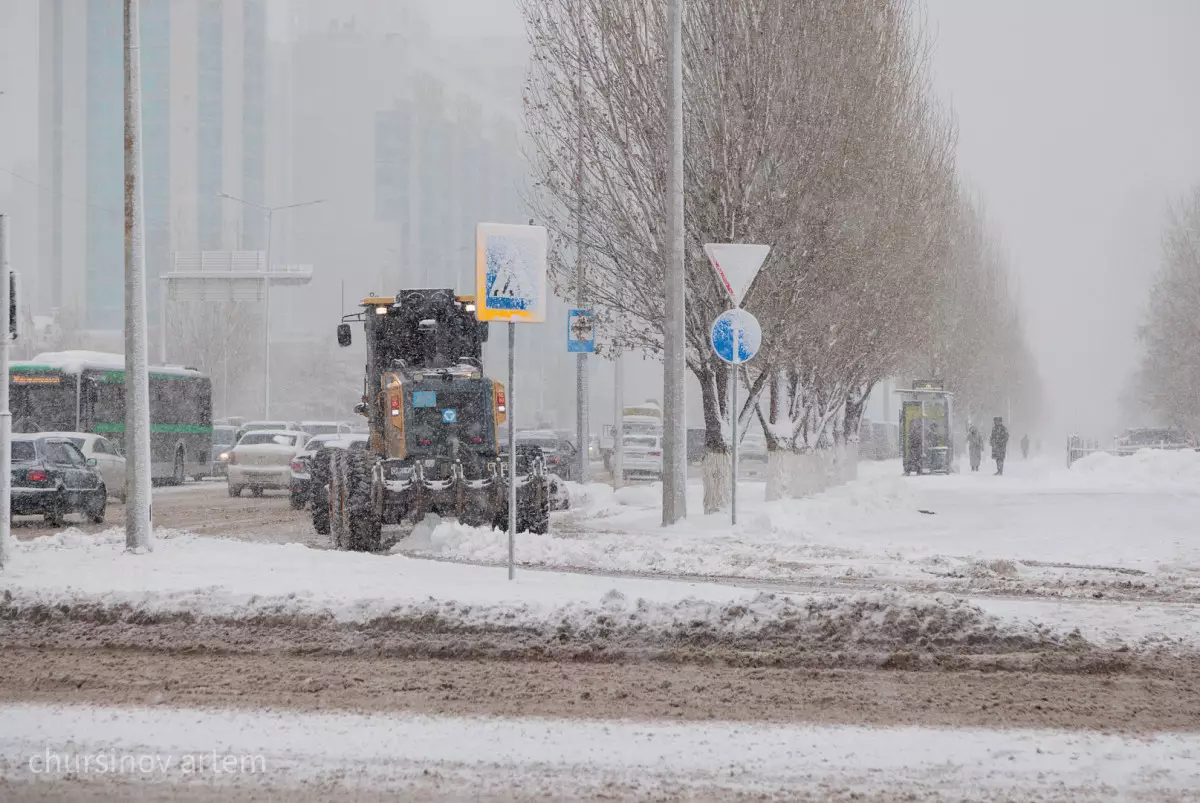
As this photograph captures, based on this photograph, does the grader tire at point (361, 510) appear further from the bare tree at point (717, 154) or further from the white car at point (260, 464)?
the white car at point (260, 464)

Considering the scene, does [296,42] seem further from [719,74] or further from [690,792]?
[690,792]

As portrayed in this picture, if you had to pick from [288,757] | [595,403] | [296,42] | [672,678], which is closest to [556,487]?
[672,678]

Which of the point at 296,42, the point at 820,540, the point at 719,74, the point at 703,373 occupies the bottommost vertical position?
the point at 820,540

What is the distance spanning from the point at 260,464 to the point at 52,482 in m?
9.42

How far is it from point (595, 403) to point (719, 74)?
322 feet

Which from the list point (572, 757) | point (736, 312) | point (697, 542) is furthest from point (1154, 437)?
point (572, 757)

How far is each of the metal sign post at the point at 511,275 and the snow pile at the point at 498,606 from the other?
127 cm

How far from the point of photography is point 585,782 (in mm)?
5254

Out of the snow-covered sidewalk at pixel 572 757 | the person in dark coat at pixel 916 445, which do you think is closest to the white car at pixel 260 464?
the person in dark coat at pixel 916 445

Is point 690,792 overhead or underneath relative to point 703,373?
underneath

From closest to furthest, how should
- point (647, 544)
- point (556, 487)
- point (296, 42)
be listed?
1. point (647, 544)
2. point (556, 487)
3. point (296, 42)

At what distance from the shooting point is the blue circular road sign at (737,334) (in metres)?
16.4

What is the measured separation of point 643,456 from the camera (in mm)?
45281

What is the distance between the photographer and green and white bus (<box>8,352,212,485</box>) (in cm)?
3225
